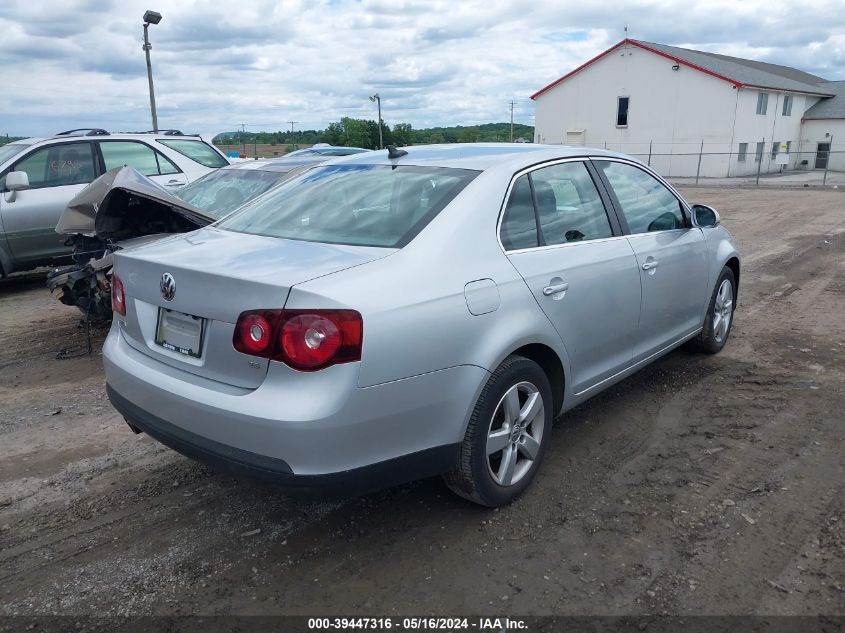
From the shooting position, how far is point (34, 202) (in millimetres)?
8477

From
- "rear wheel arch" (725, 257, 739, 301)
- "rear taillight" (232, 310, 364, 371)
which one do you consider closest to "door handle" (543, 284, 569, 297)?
"rear taillight" (232, 310, 364, 371)

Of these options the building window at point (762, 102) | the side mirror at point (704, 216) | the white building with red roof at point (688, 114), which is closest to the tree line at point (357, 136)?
the white building with red roof at point (688, 114)

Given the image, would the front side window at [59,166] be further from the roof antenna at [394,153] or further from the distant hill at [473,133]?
the distant hill at [473,133]

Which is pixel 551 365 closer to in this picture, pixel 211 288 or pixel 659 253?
pixel 659 253

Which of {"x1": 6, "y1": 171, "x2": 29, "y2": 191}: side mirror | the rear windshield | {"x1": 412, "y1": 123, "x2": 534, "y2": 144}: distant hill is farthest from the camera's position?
{"x1": 412, "y1": 123, "x2": 534, "y2": 144}: distant hill

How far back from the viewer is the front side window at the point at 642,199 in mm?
4379

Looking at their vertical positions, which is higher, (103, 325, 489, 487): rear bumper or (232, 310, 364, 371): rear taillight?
(232, 310, 364, 371): rear taillight

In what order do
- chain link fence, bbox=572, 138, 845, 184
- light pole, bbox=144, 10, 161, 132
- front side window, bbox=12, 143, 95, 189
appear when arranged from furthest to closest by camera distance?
chain link fence, bbox=572, 138, 845, 184 < light pole, bbox=144, 10, 161, 132 < front side window, bbox=12, 143, 95, 189

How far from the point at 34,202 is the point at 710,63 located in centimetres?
3900

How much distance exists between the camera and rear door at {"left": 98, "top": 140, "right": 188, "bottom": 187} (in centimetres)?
908

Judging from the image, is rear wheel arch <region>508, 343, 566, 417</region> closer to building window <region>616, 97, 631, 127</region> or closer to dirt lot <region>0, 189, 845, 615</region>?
dirt lot <region>0, 189, 845, 615</region>

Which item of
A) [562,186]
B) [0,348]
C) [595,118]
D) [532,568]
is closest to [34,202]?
[0,348]

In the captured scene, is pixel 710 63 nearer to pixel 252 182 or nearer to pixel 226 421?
pixel 252 182

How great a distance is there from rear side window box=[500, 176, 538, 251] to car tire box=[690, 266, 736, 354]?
243 cm
